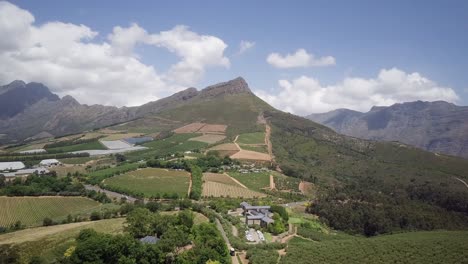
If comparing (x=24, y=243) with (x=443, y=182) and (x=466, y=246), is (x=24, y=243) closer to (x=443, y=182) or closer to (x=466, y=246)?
(x=466, y=246)

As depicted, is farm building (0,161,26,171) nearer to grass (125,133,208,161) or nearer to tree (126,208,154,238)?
grass (125,133,208,161)

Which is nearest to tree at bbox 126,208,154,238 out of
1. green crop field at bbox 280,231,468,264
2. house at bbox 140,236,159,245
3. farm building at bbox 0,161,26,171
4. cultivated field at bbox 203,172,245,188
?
house at bbox 140,236,159,245

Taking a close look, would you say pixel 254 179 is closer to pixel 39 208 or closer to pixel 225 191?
pixel 225 191

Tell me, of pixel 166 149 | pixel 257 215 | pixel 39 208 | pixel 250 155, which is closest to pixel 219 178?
pixel 250 155

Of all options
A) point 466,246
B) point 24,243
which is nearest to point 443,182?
point 466,246

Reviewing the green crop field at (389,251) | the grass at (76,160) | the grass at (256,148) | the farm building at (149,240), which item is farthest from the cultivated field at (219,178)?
the grass at (76,160)
